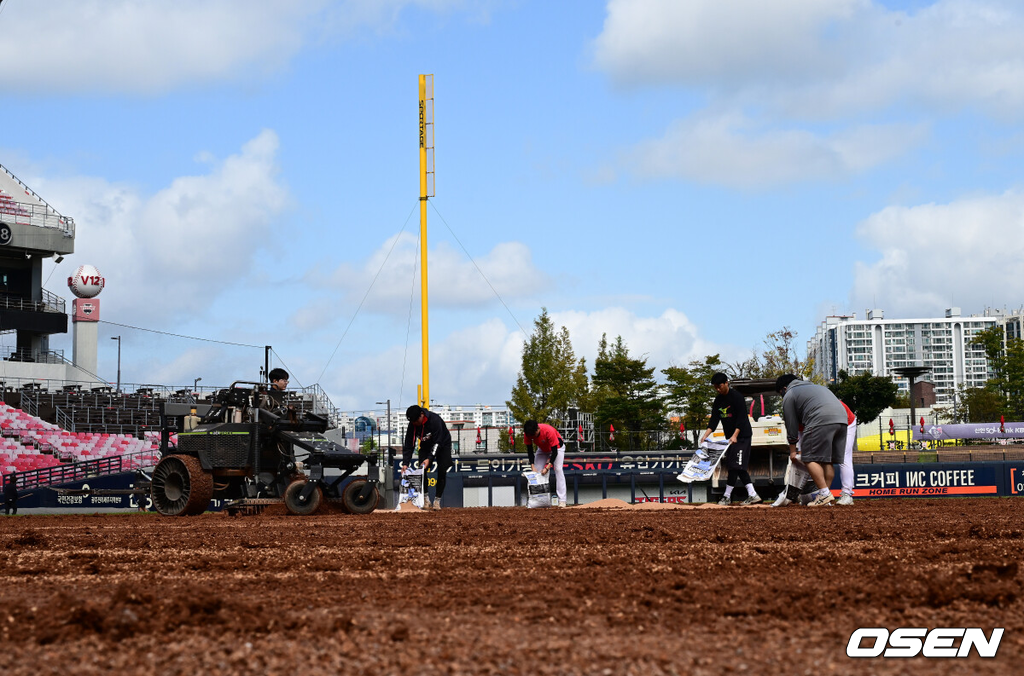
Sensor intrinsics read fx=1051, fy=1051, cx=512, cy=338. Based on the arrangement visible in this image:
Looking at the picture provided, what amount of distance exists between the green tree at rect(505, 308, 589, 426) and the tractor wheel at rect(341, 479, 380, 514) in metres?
32.9


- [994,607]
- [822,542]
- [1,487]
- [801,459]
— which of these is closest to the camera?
[994,607]

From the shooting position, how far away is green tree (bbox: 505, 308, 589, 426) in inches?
1933

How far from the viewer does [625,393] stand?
5659cm

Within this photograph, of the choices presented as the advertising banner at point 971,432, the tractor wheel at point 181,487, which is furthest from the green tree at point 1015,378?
the tractor wheel at point 181,487

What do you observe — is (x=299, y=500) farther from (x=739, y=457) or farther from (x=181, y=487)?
(x=739, y=457)

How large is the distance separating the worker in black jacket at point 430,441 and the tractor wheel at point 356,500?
1.12 m

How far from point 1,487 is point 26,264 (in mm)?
25787

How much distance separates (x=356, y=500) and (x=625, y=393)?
4221 cm

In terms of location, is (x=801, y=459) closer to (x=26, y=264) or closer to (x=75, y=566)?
(x=75, y=566)

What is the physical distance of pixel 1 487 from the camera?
101ft

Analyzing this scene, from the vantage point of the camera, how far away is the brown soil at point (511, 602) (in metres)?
3.55

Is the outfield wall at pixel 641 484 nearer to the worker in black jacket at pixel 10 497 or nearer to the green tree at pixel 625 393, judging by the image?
the worker in black jacket at pixel 10 497

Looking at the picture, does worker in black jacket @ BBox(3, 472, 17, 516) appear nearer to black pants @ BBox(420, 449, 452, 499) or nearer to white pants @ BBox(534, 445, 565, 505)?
black pants @ BBox(420, 449, 452, 499)

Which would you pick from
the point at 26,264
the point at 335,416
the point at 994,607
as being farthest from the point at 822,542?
the point at 26,264
